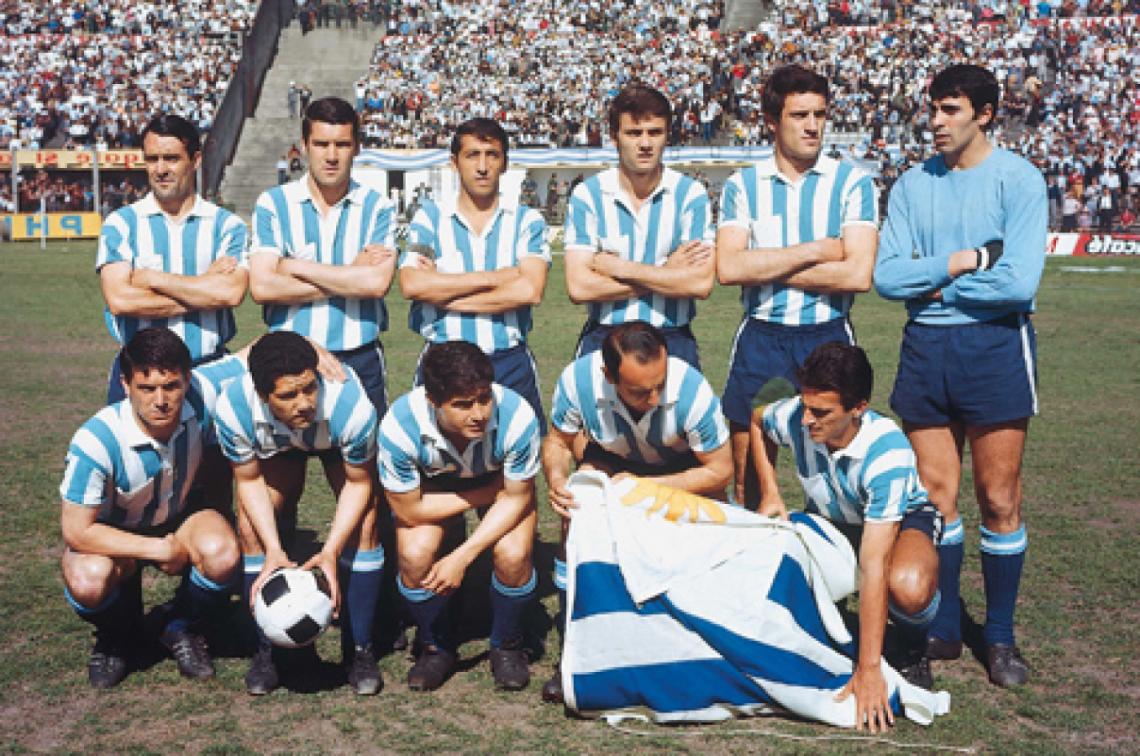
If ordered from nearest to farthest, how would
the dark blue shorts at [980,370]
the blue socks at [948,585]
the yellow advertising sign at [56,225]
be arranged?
the dark blue shorts at [980,370] < the blue socks at [948,585] < the yellow advertising sign at [56,225]

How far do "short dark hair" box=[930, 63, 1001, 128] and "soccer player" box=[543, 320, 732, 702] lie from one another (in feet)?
4.95

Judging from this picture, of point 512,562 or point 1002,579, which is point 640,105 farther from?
point 1002,579

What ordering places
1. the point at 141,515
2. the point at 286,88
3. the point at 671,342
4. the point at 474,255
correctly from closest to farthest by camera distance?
the point at 141,515, the point at 671,342, the point at 474,255, the point at 286,88

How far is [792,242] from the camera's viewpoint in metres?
5.29

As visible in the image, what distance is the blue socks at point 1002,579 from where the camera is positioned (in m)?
4.87

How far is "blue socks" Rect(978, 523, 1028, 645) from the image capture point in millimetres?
4867

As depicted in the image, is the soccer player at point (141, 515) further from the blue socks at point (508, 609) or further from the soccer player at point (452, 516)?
the blue socks at point (508, 609)

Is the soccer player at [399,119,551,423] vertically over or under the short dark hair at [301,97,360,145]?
under

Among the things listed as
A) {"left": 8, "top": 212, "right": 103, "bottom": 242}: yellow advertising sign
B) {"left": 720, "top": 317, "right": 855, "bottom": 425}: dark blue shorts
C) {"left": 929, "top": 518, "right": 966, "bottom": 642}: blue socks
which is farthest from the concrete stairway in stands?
{"left": 929, "top": 518, "right": 966, "bottom": 642}: blue socks

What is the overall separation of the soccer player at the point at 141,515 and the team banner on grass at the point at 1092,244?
2515cm

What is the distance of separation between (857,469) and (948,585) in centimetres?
90

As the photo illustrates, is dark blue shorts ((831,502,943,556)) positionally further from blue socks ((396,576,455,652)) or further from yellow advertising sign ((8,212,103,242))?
yellow advertising sign ((8,212,103,242))

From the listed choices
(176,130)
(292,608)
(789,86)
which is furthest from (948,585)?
(176,130)

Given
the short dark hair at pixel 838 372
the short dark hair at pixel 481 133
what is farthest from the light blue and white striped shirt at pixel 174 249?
the short dark hair at pixel 838 372
